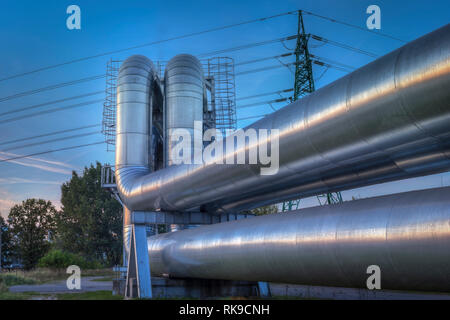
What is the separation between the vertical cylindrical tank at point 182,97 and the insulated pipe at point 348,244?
6.99 m

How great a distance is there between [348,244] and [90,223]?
157 feet

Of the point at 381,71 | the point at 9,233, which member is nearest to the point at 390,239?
the point at 381,71

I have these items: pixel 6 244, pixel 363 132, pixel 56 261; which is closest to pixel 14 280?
pixel 56 261

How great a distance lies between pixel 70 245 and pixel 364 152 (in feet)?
165

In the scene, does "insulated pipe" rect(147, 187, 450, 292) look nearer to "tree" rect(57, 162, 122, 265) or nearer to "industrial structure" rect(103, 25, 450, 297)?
"industrial structure" rect(103, 25, 450, 297)

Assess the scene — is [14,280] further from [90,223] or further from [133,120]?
[90,223]

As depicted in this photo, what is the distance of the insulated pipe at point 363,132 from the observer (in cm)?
596

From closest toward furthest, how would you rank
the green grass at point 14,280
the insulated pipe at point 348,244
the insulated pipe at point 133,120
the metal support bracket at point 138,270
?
the insulated pipe at point 348,244 → the metal support bracket at point 138,270 → the insulated pipe at point 133,120 → the green grass at point 14,280

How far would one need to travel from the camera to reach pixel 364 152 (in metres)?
7.48

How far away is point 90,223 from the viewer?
166 ft

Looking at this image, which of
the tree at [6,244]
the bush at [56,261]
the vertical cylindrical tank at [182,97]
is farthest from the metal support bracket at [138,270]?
the tree at [6,244]

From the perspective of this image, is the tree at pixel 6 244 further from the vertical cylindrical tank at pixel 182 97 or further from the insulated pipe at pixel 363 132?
the insulated pipe at pixel 363 132

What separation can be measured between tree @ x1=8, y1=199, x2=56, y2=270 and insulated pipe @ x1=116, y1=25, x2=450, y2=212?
44.0 m

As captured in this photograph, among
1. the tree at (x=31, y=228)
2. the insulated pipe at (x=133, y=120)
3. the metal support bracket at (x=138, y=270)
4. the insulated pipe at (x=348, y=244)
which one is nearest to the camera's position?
the insulated pipe at (x=348, y=244)
